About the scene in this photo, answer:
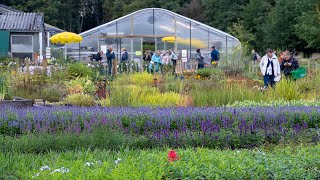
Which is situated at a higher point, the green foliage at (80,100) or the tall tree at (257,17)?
the tall tree at (257,17)

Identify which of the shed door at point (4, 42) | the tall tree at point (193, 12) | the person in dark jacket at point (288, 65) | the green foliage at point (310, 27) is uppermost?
the tall tree at point (193, 12)

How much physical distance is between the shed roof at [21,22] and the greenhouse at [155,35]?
8.38 feet

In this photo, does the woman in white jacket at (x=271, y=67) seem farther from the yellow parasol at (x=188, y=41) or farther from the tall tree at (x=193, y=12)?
the tall tree at (x=193, y=12)

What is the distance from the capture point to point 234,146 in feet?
30.2

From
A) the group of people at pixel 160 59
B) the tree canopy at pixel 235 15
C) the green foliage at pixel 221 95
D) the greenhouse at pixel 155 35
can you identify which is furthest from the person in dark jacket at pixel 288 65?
the tree canopy at pixel 235 15

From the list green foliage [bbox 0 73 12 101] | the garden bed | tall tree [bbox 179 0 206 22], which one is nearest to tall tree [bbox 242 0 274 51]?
tall tree [bbox 179 0 206 22]

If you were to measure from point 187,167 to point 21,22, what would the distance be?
110 ft

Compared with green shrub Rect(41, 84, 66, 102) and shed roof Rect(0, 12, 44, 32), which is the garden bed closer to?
green shrub Rect(41, 84, 66, 102)

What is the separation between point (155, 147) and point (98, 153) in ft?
3.96

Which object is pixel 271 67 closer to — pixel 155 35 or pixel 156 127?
pixel 156 127

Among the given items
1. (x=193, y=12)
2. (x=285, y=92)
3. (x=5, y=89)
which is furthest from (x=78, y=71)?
(x=193, y=12)

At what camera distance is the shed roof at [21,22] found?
3738 cm

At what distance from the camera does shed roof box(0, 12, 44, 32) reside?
3738 cm

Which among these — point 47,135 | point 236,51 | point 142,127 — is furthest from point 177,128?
point 236,51
